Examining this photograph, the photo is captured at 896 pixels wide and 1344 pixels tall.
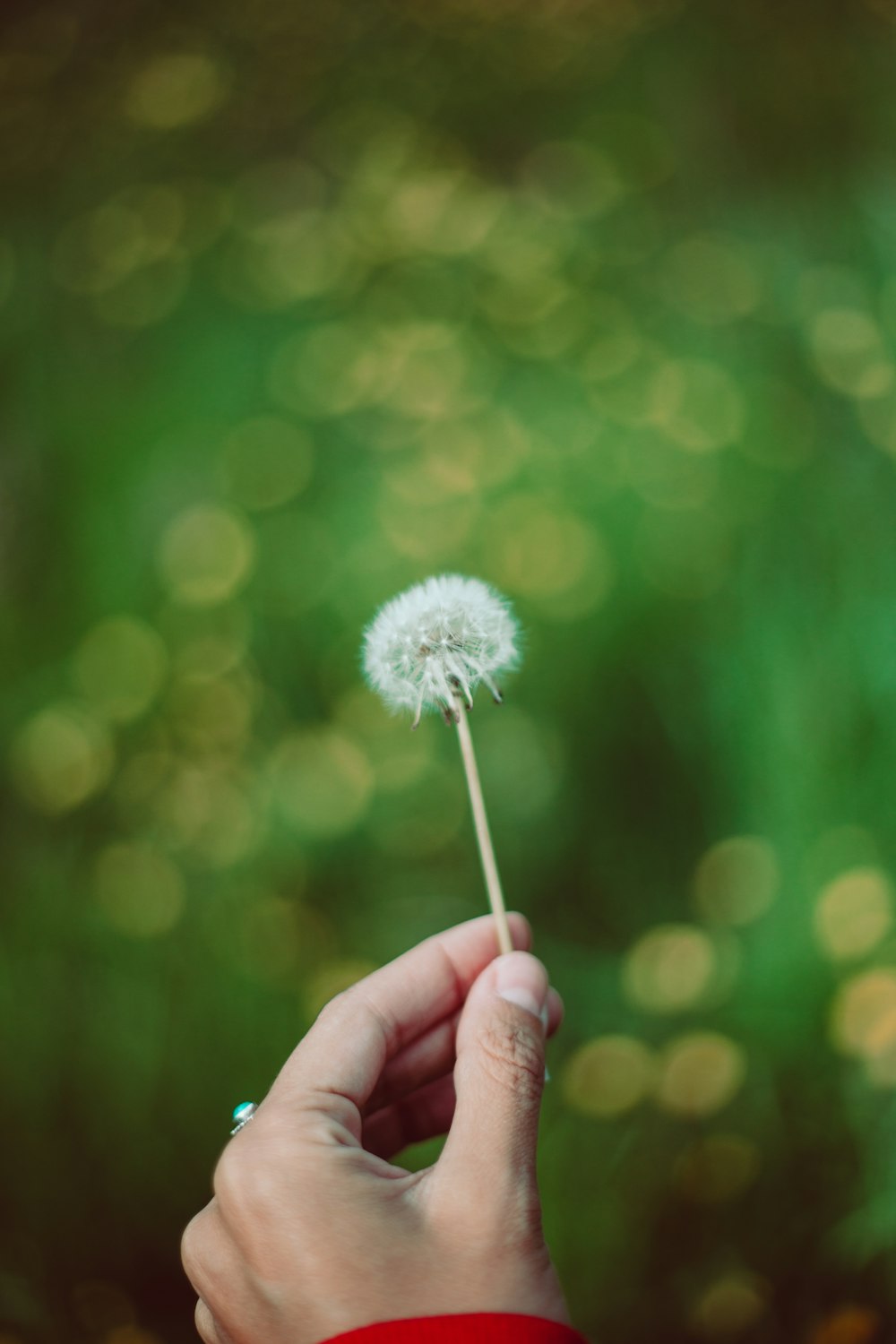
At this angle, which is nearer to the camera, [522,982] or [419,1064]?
[522,982]

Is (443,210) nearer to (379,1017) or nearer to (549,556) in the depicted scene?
(549,556)

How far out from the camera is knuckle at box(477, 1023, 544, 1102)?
487mm

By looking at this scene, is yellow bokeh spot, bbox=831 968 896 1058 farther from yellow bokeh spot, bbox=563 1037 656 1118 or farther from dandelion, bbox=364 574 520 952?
dandelion, bbox=364 574 520 952

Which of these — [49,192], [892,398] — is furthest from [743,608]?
[49,192]

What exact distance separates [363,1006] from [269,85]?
38.6 inches

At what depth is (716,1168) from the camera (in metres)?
0.80

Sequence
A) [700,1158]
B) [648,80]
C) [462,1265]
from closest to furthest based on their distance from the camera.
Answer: [462,1265] → [700,1158] → [648,80]

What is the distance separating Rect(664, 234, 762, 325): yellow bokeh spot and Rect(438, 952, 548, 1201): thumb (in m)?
0.74

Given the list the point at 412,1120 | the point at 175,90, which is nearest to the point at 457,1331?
the point at 412,1120

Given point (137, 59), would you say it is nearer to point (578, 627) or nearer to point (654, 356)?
point (654, 356)

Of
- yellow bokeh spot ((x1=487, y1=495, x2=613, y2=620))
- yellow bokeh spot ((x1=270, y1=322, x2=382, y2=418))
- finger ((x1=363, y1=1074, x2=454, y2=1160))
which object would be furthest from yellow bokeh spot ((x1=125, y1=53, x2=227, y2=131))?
finger ((x1=363, y1=1074, x2=454, y2=1160))

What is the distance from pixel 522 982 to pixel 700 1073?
374 millimetres

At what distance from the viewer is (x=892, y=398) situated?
0.89m

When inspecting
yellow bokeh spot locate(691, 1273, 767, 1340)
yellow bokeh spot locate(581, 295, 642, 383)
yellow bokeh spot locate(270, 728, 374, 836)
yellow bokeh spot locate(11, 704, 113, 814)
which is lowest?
yellow bokeh spot locate(691, 1273, 767, 1340)
